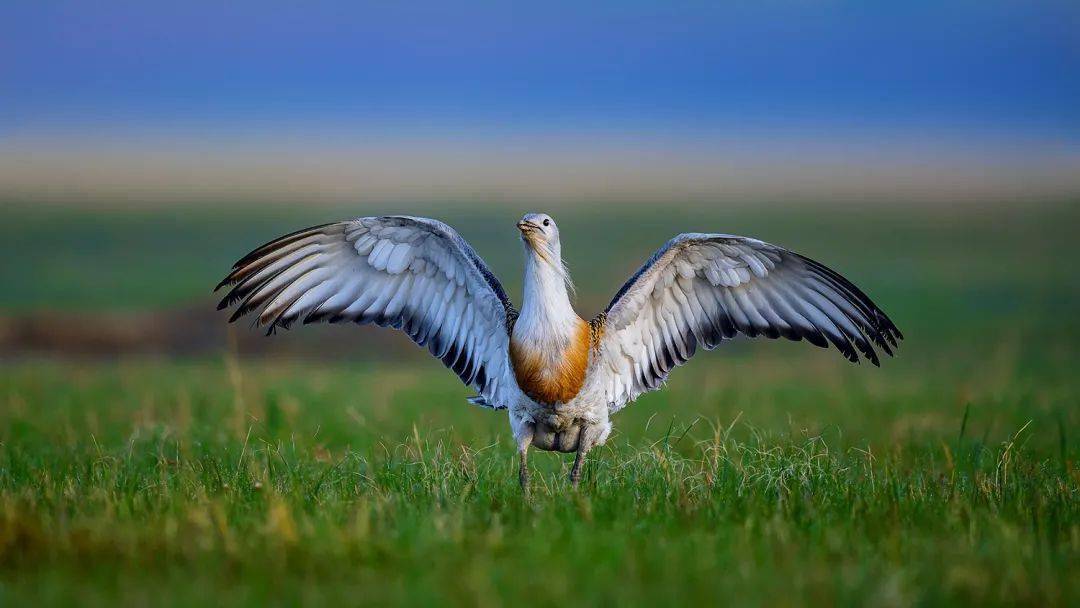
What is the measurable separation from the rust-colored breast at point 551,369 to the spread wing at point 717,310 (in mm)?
304

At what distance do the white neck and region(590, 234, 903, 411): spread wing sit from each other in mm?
575

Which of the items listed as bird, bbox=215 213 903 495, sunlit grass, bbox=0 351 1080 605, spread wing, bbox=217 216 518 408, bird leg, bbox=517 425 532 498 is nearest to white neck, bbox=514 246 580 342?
bird, bbox=215 213 903 495

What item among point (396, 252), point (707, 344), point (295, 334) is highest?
point (396, 252)

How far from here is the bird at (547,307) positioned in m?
7.58

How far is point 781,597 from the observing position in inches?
183

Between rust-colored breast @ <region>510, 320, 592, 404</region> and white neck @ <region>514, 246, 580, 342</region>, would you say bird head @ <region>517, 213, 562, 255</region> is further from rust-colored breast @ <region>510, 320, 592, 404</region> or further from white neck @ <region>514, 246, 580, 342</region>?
rust-colored breast @ <region>510, 320, 592, 404</region>

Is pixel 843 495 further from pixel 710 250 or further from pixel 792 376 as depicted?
pixel 792 376

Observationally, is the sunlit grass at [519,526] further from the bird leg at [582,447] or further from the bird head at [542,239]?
the bird head at [542,239]

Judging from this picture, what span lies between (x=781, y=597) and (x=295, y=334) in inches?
965

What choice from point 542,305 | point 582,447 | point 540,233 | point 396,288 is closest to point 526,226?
point 540,233

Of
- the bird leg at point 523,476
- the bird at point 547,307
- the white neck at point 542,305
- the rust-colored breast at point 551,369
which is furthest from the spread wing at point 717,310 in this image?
the bird leg at point 523,476

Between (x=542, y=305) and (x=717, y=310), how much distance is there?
59.6 inches

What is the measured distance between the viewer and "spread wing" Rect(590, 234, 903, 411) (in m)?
7.86

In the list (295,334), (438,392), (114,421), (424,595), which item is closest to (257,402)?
(114,421)
